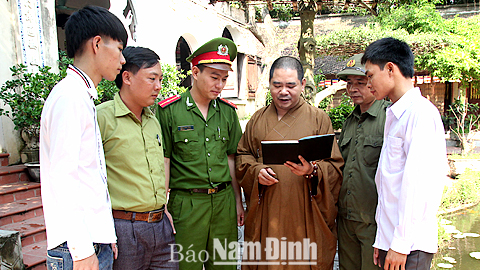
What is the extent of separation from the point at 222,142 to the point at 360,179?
1.04m

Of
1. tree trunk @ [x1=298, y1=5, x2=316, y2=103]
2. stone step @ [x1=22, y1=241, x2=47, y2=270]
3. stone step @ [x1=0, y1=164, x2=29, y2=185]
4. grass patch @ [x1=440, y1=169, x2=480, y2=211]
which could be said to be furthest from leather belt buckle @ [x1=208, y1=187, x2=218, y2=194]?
grass patch @ [x1=440, y1=169, x2=480, y2=211]

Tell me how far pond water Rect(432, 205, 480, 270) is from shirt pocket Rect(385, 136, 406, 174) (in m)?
2.74

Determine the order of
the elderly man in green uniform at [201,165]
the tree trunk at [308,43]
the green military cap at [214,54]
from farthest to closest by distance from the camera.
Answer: the tree trunk at [308,43], the green military cap at [214,54], the elderly man in green uniform at [201,165]

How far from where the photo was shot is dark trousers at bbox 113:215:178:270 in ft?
6.34

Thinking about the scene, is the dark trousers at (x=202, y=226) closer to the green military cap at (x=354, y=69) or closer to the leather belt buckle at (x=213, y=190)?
the leather belt buckle at (x=213, y=190)

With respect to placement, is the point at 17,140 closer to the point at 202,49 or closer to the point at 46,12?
the point at 46,12

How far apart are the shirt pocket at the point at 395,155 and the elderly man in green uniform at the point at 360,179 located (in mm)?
453

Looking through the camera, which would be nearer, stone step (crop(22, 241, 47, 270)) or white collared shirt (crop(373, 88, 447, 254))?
white collared shirt (crop(373, 88, 447, 254))

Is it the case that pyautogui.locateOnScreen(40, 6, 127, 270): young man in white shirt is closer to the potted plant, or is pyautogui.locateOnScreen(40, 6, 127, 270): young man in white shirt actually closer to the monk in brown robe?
the monk in brown robe

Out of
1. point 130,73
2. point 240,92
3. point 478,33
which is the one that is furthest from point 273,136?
point 478,33

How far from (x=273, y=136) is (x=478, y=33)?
12640 millimetres

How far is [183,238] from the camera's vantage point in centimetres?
237

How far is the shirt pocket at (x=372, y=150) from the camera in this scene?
7.76 feet

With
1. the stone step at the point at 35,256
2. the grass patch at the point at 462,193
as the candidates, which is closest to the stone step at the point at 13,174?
the stone step at the point at 35,256
